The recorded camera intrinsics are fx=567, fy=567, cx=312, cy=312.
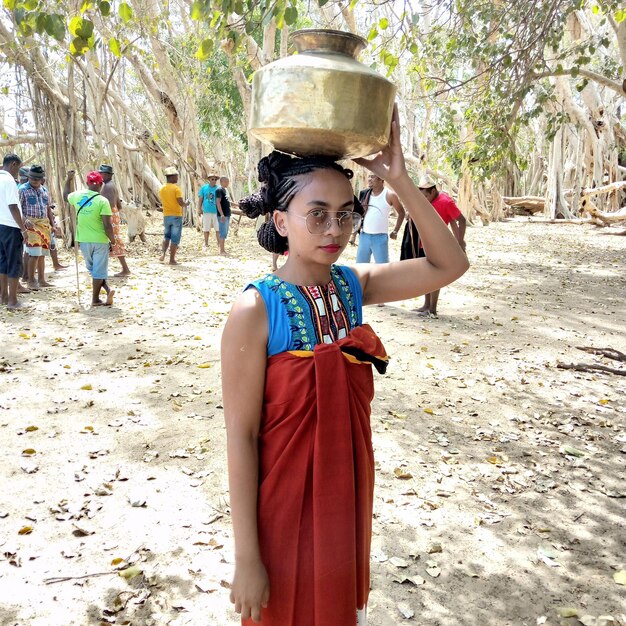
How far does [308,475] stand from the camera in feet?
4.78

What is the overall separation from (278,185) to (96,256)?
694 cm

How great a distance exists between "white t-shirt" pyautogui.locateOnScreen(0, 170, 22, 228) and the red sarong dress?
23.2ft

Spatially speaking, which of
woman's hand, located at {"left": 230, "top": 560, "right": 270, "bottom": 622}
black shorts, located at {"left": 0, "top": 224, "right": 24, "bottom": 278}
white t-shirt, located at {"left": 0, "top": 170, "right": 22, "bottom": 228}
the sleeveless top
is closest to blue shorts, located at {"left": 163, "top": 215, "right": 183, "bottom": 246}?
black shorts, located at {"left": 0, "top": 224, "right": 24, "bottom": 278}

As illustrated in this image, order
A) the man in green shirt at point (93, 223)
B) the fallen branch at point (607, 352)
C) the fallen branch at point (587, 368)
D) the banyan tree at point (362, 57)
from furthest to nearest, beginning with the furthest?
the man in green shirt at point (93, 223)
the fallen branch at point (607, 352)
the fallen branch at point (587, 368)
the banyan tree at point (362, 57)

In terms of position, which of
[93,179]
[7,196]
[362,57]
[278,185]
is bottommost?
[278,185]

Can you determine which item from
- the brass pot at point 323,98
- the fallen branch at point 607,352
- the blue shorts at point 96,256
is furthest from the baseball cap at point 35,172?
the brass pot at point 323,98

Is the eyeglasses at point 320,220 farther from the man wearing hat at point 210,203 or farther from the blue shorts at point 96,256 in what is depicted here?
the man wearing hat at point 210,203

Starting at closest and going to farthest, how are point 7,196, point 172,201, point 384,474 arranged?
point 384,474
point 7,196
point 172,201

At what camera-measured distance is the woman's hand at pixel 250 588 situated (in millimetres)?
1420

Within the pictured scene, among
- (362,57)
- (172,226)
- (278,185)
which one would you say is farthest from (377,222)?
(362,57)

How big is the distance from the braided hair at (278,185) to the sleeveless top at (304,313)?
0.52 feet

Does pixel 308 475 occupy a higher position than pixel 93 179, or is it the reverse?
pixel 93 179

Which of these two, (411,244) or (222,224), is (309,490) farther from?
(222,224)

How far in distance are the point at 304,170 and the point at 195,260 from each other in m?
12.0
